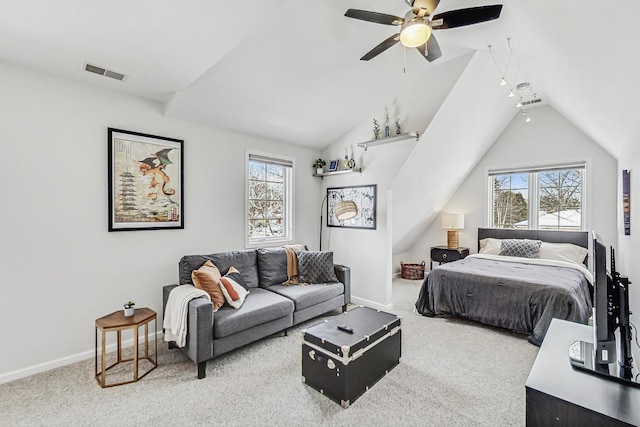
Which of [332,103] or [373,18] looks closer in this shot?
[373,18]

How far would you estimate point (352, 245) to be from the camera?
4398 mm

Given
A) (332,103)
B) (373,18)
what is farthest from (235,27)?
(332,103)

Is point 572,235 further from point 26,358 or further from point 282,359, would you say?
point 26,358

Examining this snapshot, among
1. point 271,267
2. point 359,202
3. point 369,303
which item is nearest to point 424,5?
point 359,202

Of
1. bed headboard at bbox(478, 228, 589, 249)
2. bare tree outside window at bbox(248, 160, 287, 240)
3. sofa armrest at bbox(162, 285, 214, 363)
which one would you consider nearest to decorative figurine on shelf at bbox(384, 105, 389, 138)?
bare tree outside window at bbox(248, 160, 287, 240)

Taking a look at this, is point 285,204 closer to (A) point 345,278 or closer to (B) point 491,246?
(A) point 345,278

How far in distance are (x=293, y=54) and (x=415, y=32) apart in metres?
1.31

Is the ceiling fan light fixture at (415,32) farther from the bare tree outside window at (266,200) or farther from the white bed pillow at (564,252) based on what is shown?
the white bed pillow at (564,252)

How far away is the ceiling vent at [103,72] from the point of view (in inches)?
96.8

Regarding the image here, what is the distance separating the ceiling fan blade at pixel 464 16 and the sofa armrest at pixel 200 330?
270cm

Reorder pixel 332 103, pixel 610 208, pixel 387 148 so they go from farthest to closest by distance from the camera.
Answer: pixel 610 208 < pixel 387 148 < pixel 332 103

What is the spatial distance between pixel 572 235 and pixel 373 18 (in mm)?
4739

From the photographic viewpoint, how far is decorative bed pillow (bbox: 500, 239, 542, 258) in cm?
450

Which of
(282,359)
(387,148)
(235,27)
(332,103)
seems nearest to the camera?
(235,27)
